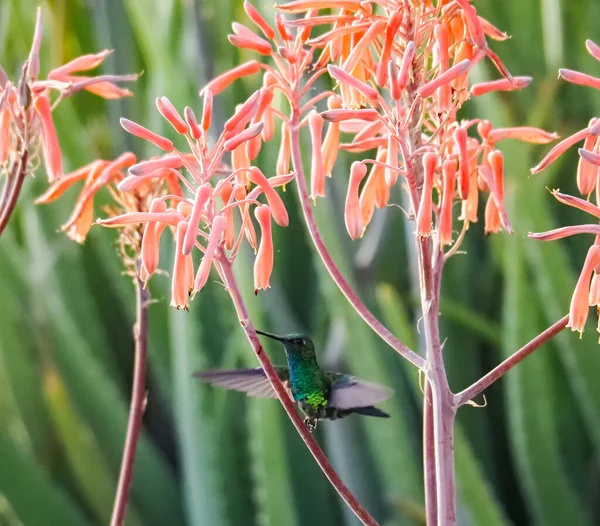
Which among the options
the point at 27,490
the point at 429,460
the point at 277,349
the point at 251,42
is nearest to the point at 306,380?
the point at 429,460

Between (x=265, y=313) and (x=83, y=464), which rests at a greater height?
(x=265, y=313)

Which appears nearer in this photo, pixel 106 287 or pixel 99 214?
pixel 99 214

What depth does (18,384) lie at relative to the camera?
5.91 feet

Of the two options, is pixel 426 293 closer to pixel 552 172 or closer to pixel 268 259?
pixel 268 259

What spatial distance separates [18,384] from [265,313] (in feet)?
1.98

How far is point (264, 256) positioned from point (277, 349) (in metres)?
1.01

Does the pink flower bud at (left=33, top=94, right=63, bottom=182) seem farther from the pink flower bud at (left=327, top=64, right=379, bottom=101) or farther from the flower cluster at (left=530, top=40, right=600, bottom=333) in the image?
the flower cluster at (left=530, top=40, right=600, bottom=333)

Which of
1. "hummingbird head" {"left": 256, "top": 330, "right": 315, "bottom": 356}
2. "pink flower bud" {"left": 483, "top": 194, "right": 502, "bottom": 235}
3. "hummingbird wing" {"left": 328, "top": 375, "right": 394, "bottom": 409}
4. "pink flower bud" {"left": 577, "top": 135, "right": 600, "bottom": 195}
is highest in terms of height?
"pink flower bud" {"left": 577, "top": 135, "right": 600, "bottom": 195}

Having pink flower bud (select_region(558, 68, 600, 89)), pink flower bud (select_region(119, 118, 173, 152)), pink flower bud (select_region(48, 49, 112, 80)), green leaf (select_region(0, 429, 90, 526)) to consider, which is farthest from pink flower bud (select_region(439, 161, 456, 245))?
green leaf (select_region(0, 429, 90, 526))

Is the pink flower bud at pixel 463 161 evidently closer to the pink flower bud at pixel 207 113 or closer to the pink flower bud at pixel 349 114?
the pink flower bud at pixel 349 114

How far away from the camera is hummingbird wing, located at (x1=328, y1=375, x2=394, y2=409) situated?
0.81 metres

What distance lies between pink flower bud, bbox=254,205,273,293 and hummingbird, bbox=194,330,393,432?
199 millimetres

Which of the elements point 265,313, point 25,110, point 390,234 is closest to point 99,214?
point 265,313

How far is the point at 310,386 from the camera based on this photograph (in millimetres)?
872
